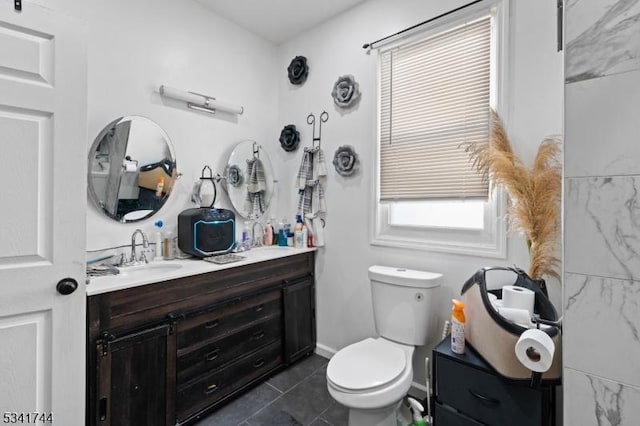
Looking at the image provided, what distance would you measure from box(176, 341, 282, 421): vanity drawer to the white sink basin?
67cm

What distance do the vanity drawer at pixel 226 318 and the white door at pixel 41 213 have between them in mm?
482

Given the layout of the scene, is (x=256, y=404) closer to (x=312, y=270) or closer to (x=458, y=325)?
(x=312, y=270)

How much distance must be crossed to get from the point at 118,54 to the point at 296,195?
1.59m

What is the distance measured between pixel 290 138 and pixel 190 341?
1.75 metres

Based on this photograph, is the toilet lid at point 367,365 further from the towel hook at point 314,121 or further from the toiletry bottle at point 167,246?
the towel hook at point 314,121

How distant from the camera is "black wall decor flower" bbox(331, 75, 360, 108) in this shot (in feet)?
7.30

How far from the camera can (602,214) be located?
2.79ft

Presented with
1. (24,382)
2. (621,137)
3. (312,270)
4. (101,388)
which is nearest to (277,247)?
(312,270)

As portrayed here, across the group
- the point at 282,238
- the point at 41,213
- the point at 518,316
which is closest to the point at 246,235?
the point at 282,238

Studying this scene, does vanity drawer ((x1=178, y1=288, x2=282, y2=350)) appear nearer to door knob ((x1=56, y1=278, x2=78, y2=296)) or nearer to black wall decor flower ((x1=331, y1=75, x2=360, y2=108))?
door knob ((x1=56, y1=278, x2=78, y2=296))

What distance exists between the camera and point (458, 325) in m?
1.36

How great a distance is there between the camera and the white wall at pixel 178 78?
1.78m

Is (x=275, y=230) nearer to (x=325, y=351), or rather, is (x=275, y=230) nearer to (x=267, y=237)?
(x=267, y=237)

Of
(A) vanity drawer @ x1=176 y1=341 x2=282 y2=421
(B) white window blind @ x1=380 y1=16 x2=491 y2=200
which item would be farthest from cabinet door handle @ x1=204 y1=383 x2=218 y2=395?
(B) white window blind @ x1=380 y1=16 x2=491 y2=200
